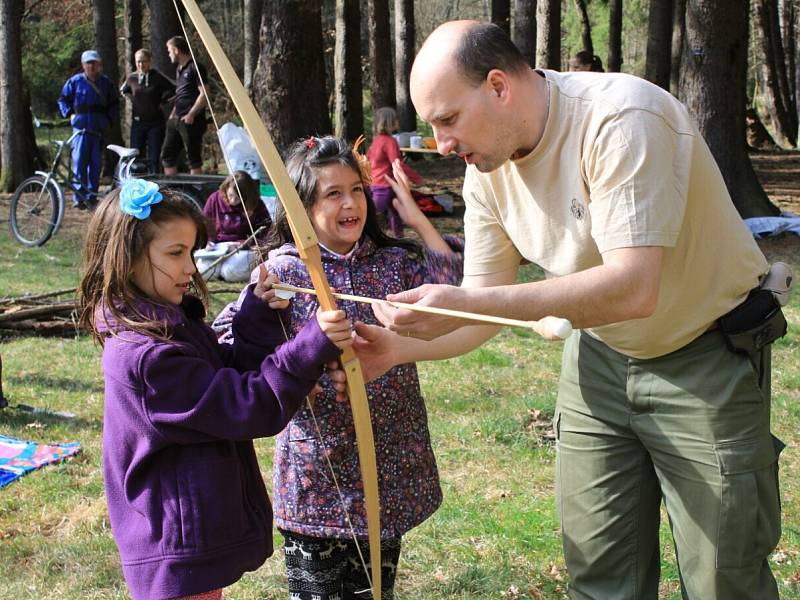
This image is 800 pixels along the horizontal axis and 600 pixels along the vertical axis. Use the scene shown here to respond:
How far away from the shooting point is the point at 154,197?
220cm

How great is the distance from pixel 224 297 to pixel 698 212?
571 cm

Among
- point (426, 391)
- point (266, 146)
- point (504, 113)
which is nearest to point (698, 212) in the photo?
point (504, 113)

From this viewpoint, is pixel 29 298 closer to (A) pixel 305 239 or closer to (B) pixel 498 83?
(A) pixel 305 239

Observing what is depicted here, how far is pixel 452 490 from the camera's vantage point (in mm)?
3977

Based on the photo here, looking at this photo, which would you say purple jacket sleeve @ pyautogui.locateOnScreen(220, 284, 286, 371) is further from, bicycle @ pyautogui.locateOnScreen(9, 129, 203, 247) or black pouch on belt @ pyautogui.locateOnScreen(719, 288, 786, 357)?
bicycle @ pyautogui.locateOnScreen(9, 129, 203, 247)

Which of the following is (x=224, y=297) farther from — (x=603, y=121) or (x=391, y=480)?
(x=603, y=121)

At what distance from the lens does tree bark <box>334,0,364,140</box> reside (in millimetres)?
14133

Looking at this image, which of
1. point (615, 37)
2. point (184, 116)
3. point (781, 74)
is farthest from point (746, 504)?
point (781, 74)

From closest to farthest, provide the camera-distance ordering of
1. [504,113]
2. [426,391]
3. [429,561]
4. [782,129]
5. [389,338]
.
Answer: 1. [504,113]
2. [389,338]
3. [429,561]
4. [426,391]
5. [782,129]

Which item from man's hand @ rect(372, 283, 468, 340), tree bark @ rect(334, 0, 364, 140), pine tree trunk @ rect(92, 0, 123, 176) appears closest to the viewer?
man's hand @ rect(372, 283, 468, 340)

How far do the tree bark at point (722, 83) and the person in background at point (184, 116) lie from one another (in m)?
5.25

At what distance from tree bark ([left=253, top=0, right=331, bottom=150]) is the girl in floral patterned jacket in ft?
24.0

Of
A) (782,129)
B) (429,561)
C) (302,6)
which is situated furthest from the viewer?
(782,129)

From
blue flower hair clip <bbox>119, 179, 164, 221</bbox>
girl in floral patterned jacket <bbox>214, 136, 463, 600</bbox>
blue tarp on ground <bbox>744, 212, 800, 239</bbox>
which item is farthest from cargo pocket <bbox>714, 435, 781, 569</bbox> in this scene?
blue tarp on ground <bbox>744, 212, 800, 239</bbox>
